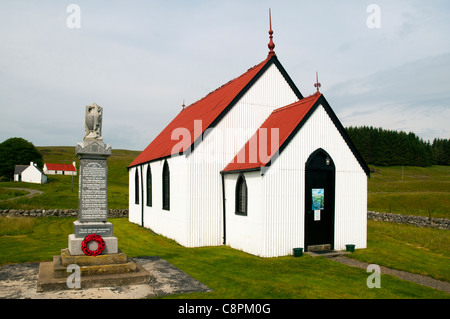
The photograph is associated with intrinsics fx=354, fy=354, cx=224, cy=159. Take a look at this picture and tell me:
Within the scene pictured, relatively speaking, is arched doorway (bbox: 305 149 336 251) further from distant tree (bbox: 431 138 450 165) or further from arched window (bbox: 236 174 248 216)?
distant tree (bbox: 431 138 450 165)

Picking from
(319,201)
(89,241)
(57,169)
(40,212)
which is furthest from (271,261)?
(57,169)

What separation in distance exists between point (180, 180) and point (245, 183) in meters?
3.60

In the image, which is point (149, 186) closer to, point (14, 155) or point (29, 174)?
point (29, 174)

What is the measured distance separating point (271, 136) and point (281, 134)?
0.86 metres

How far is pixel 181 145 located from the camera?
1833 cm

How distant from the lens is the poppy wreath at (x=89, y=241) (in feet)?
36.2

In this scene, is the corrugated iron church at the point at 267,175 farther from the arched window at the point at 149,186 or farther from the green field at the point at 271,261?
the arched window at the point at 149,186

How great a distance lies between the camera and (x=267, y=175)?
14695 millimetres

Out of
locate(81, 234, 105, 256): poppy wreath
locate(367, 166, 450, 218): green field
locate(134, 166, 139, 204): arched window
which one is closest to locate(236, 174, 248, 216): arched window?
locate(81, 234, 105, 256): poppy wreath

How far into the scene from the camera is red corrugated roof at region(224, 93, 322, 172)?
15258mm

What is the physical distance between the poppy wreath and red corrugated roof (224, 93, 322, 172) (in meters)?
6.79

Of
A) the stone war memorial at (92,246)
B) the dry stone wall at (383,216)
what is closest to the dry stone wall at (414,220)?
the dry stone wall at (383,216)
